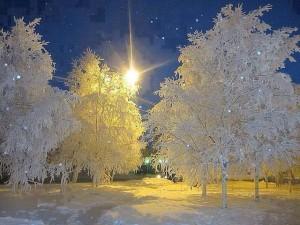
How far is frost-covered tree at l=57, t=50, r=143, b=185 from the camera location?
26719mm

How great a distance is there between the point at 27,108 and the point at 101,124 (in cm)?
796

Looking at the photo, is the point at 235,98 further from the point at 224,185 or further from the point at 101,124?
the point at 101,124

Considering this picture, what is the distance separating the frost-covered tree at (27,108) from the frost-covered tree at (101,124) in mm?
4407

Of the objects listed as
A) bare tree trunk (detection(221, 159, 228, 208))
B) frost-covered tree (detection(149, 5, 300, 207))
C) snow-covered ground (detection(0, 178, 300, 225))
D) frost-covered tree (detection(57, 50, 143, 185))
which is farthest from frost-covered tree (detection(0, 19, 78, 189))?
bare tree trunk (detection(221, 159, 228, 208))

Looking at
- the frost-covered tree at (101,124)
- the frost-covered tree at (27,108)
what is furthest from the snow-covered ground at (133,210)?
the frost-covered tree at (101,124)

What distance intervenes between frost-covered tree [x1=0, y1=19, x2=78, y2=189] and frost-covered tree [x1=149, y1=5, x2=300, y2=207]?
555cm

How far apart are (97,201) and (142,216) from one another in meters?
5.40

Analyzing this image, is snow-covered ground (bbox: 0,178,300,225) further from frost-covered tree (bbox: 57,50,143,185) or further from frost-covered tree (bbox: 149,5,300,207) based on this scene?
frost-covered tree (bbox: 57,50,143,185)

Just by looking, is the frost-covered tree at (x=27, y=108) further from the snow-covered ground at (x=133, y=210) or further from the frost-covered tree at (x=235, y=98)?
the frost-covered tree at (x=235, y=98)

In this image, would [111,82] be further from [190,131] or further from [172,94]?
[190,131]

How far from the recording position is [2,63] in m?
19.6

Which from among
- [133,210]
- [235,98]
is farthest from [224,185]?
[133,210]

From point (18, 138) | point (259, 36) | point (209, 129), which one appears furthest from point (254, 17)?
point (18, 138)

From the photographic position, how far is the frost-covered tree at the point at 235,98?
64.8ft
